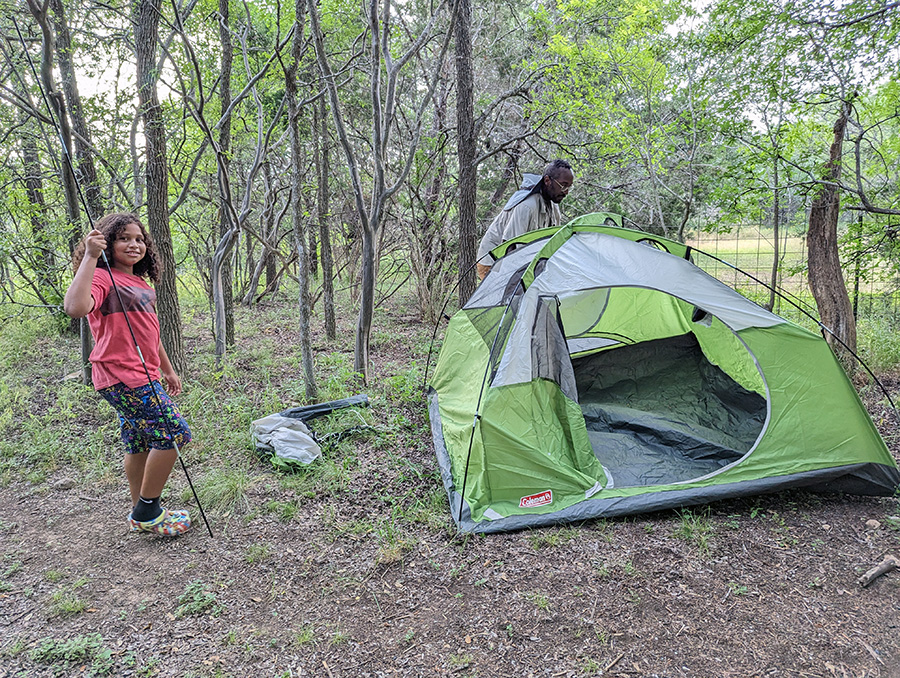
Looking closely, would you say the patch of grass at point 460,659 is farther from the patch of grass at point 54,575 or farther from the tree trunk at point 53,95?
the tree trunk at point 53,95

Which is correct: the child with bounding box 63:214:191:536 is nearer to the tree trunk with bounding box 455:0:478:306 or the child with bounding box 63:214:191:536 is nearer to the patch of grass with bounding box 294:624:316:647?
the patch of grass with bounding box 294:624:316:647

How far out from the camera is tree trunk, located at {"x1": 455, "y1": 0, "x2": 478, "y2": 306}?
4.73 m

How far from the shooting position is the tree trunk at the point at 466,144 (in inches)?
186

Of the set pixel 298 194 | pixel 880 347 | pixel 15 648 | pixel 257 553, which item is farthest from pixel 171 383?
pixel 880 347

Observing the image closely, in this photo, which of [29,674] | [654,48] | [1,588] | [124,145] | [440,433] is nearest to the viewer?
[29,674]

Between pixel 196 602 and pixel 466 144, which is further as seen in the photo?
pixel 466 144

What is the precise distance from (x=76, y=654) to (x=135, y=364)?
1137 mm

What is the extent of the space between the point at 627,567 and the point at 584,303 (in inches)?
94.0

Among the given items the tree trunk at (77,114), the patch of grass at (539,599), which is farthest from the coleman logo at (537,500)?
the tree trunk at (77,114)

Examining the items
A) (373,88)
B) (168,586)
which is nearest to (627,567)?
(168,586)

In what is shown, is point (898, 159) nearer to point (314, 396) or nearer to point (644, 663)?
point (644, 663)

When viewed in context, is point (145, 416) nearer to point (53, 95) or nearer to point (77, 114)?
point (53, 95)

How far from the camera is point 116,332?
2293mm

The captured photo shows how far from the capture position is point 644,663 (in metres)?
1.81
